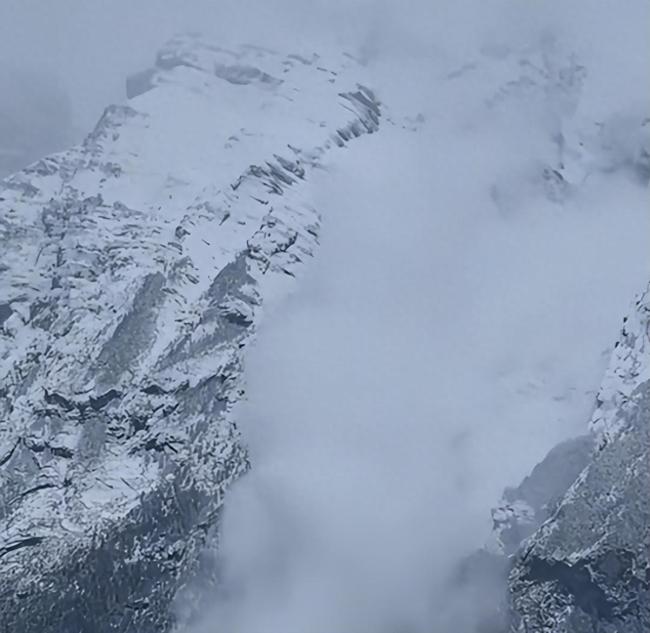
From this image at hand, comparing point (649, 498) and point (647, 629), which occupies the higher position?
point (649, 498)
